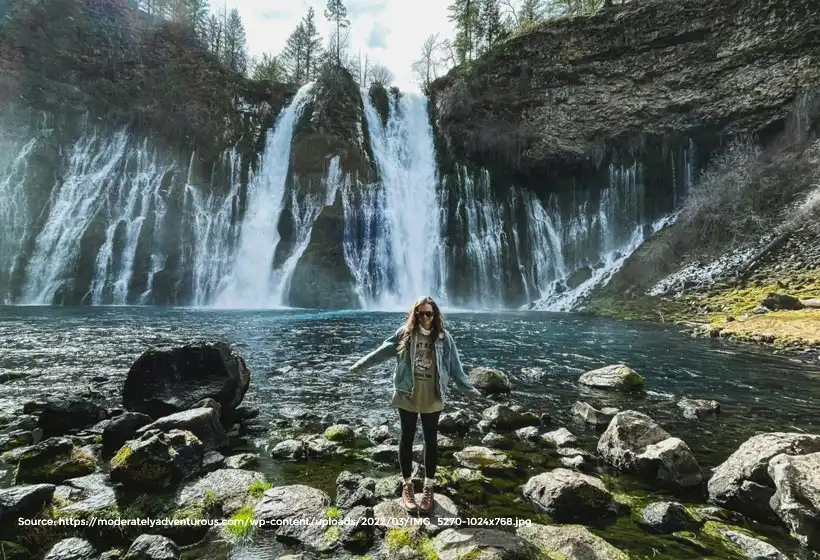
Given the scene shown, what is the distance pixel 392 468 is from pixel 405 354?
7.21 feet

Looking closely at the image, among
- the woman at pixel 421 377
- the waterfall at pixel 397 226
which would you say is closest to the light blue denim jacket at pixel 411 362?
the woman at pixel 421 377

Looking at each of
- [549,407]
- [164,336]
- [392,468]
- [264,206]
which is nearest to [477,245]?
[264,206]

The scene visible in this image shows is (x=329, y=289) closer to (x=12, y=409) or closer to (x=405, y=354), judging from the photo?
(x=12, y=409)

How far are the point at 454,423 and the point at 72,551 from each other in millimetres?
5374

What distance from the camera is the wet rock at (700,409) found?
8249mm

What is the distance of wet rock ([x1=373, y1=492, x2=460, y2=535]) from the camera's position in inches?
163

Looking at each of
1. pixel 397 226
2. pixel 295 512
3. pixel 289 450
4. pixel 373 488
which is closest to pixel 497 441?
pixel 373 488

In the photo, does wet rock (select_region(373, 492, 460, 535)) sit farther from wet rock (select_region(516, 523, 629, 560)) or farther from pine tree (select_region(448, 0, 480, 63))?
pine tree (select_region(448, 0, 480, 63))

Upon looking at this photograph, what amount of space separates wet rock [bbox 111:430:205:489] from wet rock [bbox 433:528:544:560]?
3589 mm

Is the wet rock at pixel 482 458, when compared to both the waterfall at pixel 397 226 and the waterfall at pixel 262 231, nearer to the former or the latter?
the waterfall at pixel 397 226

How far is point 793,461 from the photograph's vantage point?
4488 millimetres

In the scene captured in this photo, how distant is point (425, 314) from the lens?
4551 millimetres

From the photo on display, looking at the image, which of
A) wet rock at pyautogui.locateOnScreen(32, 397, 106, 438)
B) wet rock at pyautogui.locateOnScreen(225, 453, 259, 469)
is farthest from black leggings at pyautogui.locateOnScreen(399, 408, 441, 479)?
wet rock at pyautogui.locateOnScreen(32, 397, 106, 438)

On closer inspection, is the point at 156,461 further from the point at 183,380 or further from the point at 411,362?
the point at 411,362
